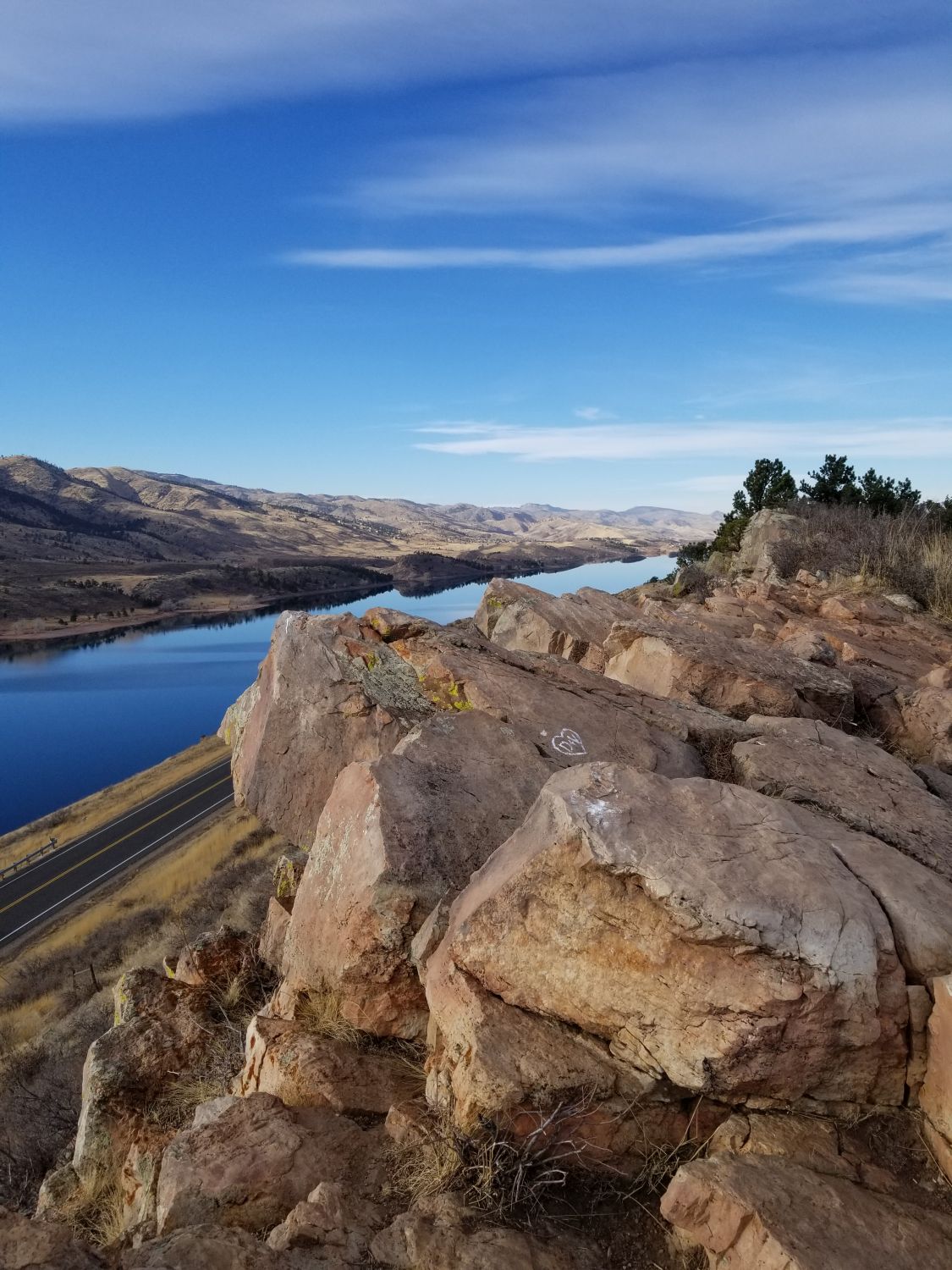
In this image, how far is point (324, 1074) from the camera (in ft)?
18.5

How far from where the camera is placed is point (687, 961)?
464 cm

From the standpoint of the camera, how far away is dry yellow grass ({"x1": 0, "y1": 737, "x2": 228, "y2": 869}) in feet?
125

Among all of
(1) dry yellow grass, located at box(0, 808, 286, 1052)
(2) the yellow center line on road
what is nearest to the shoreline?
(2) the yellow center line on road

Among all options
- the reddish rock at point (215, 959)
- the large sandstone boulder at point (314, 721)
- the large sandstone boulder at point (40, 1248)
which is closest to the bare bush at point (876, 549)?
the large sandstone boulder at point (314, 721)

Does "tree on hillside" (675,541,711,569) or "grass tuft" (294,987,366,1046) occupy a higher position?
"tree on hillside" (675,541,711,569)

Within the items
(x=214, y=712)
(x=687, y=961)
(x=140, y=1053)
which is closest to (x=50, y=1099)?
(x=140, y=1053)

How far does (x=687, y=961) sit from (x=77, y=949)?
83.9 ft

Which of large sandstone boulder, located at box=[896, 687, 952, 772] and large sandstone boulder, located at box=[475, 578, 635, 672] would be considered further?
large sandstone boulder, located at box=[475, 578, 635, 672]

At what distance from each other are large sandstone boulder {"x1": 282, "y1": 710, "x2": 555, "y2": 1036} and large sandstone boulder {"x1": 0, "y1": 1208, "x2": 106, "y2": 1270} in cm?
214

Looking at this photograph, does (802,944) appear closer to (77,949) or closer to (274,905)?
(274,905)

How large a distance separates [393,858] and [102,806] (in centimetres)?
4186

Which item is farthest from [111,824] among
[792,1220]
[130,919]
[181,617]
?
[181,617]

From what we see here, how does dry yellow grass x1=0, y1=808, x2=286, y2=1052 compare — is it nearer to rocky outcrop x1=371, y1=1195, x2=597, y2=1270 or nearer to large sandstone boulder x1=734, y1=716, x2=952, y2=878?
large sandstone boulder x1=734, y1=716, x2=952, y2=878

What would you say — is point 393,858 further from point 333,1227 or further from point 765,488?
point 765,488
